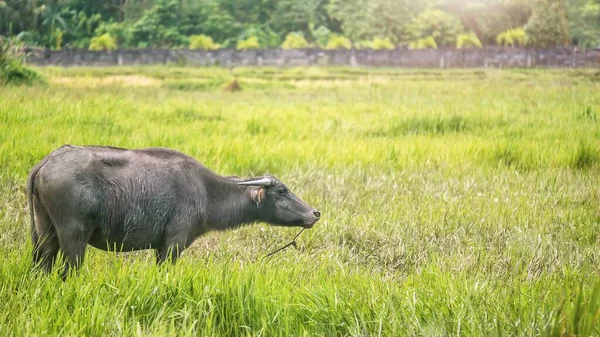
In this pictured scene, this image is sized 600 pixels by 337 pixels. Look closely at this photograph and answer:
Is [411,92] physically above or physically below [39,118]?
below

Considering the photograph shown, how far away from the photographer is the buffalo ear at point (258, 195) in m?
3.99

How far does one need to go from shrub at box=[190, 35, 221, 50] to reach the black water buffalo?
2387cm

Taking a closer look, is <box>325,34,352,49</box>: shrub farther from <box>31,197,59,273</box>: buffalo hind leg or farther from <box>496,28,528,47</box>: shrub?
<box>31,197,59,273</box>: buffalo hind leg

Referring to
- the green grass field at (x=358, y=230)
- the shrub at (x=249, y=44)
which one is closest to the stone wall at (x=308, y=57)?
the shrub at (x=249, y=44)

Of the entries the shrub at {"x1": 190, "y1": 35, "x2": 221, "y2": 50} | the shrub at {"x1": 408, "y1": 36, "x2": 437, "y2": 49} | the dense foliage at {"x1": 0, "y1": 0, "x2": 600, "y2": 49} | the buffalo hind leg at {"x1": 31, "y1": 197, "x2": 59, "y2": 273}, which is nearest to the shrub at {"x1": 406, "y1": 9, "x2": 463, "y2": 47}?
the dense foliage at {"x1": 0, "y1": 0, "x2": 600, "y2": 49}

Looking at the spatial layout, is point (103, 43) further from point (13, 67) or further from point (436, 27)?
point (436, 27)

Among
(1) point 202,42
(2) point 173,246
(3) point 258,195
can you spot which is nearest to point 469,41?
(1) point 202,42

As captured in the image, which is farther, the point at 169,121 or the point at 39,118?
the point at 169,121

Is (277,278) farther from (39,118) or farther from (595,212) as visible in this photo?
(39,118)

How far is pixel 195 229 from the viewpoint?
3.85 meters

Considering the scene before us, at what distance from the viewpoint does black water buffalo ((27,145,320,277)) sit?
10.8 ft

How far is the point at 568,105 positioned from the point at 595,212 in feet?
17.9

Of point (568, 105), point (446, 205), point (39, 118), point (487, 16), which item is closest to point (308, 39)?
point (487, 16)

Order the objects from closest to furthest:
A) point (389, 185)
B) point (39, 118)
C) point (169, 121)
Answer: point (389, 185) < point (39, 118) < point (169, 121)
